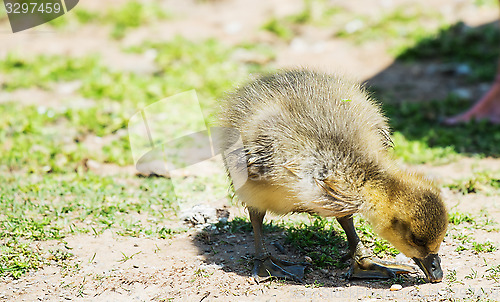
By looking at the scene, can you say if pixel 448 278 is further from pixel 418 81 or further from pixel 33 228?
pixel 418 81

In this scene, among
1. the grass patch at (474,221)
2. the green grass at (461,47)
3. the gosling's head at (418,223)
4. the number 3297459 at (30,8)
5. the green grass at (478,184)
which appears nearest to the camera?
the gosling's head at (418,223)

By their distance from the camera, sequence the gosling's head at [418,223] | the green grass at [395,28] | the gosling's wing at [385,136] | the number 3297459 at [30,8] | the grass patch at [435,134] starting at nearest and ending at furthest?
the gosling's head at [418,223]
the gosling's wing at [385,136]
the grass patch at [435,134]
the number 3297459 at [30,8]
the green grass at [395,28]

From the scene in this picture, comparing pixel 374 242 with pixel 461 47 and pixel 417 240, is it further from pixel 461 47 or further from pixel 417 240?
pixel 461 47

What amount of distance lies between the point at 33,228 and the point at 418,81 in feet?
18.7

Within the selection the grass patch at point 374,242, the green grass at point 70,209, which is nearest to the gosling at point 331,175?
the grass patch at point 374,242

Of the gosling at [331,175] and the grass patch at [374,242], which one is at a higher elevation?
the gosling at [331,175]

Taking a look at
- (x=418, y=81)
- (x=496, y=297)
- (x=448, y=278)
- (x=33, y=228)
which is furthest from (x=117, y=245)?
(x=418, y=81)

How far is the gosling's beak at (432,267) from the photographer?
3.49m

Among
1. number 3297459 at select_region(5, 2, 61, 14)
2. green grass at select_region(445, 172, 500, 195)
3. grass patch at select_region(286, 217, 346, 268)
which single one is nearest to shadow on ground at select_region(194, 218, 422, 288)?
grass patch at select_region(286, 217, 346, 268)

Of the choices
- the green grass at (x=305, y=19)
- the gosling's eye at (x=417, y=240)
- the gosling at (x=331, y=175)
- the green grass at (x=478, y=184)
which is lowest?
the green grass at (x=478, y=184)

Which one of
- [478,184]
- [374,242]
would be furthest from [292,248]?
[478,184]

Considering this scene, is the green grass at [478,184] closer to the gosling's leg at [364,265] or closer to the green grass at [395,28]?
the gosling's leg at [364,265]

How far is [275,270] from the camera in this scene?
380cm

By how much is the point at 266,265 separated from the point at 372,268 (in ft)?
2.33
